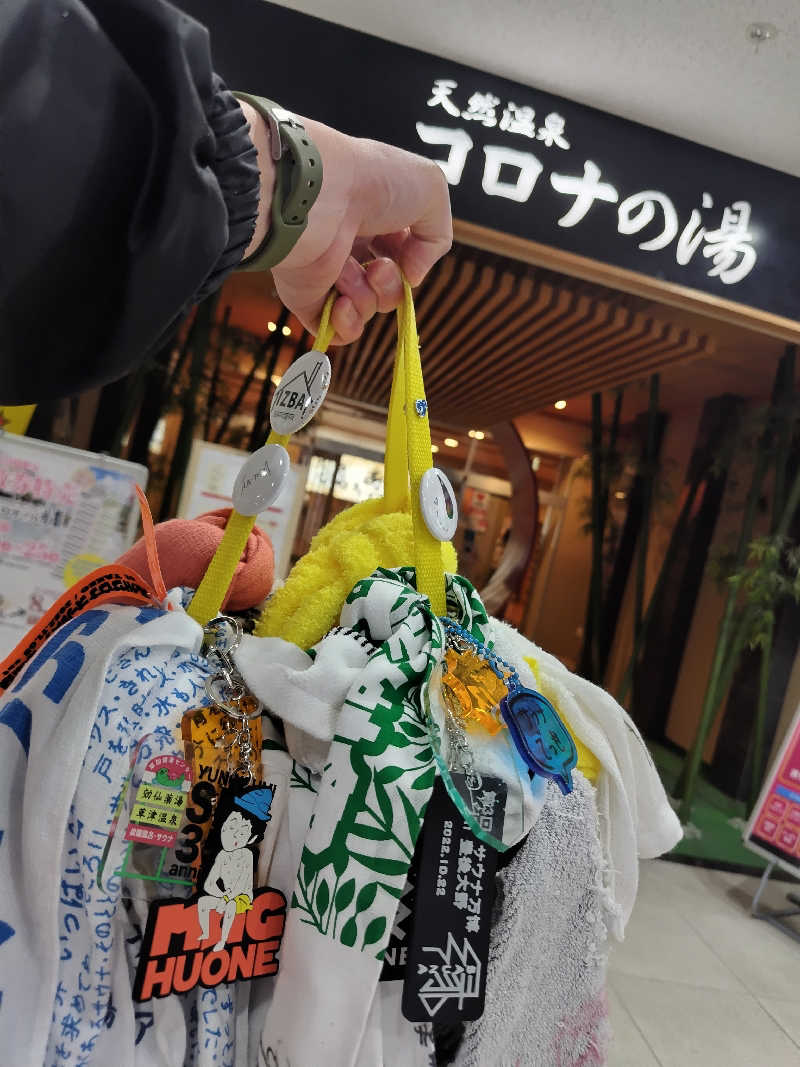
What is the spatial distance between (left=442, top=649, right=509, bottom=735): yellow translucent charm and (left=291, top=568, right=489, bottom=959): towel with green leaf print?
0.07 feet

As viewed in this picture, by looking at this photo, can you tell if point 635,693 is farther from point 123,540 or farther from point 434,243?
point 434,243

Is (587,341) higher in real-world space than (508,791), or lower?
higher

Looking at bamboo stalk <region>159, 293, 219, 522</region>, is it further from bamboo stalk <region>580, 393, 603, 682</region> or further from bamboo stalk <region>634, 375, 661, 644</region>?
bamboo stalk <region>634, 375, 661, 644</region>

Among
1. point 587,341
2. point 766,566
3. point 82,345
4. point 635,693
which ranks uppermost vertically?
point 587,341

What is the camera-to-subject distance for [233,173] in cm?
39

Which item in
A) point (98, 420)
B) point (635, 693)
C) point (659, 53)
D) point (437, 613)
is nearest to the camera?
point (437, 613)

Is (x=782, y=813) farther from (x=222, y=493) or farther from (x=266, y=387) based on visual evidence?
(x=266, y=387)

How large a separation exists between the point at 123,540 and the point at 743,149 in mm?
2263

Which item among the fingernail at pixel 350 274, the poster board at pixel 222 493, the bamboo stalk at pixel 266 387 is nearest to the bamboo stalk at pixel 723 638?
the poster board at pixel 222 493

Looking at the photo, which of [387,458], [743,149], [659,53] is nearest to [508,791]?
[387,458]

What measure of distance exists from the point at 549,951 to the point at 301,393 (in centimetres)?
45

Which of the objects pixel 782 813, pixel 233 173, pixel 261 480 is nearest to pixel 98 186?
pixel 233 173

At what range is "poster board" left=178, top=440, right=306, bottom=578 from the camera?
7.81 ft

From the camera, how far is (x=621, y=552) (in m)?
3.29
